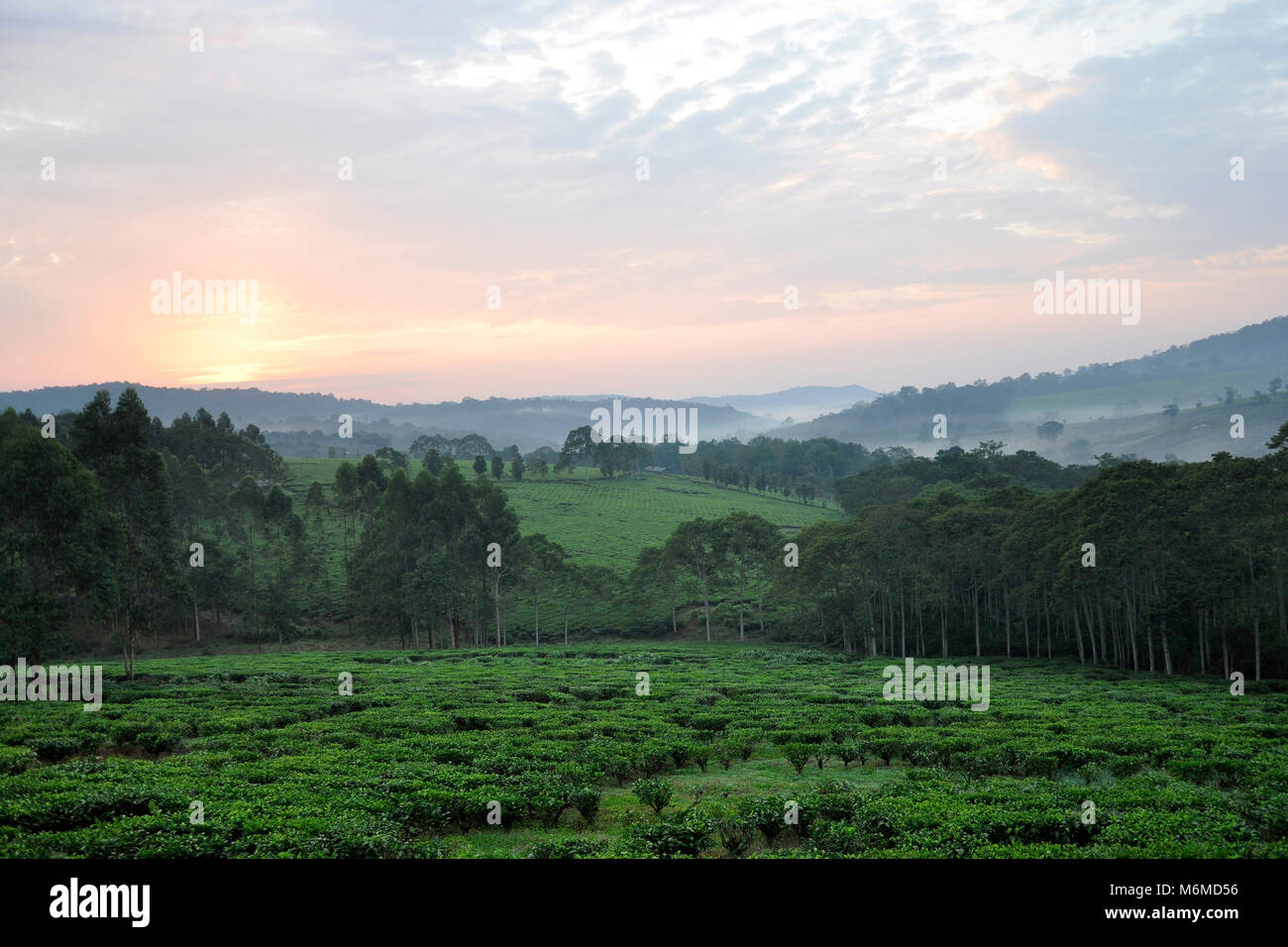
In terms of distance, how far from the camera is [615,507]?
133750mm

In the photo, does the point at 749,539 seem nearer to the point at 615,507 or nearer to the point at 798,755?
the point at 798,755

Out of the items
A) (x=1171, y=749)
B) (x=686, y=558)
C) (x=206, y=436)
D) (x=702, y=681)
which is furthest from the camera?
(x=206, y=436)

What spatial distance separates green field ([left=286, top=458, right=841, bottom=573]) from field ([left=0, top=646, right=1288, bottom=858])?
60.8m

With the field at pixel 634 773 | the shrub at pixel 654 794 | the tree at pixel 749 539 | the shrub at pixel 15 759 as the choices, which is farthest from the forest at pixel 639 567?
the shrub at pixel 654 794

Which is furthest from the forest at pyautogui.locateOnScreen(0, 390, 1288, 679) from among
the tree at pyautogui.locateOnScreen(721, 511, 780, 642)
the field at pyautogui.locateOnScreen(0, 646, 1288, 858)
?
the field at pyautogui.locateOnScreen(0, 646, 1288, 858)

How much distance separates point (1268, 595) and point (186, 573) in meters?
82.2

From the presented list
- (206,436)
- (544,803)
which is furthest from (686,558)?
(206,436)

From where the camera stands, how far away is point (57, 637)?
36812 mm

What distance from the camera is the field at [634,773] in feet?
40.0

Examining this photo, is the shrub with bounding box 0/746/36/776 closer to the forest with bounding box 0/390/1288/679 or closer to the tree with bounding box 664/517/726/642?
the forest with bounding box 0/390/1288/679

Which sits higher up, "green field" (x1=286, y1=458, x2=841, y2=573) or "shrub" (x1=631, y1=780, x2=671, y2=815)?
"green field" (x1=286, y1=458, x2=841, y2=573)

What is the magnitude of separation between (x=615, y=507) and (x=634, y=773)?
114533 millimetres

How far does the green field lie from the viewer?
343 feet
